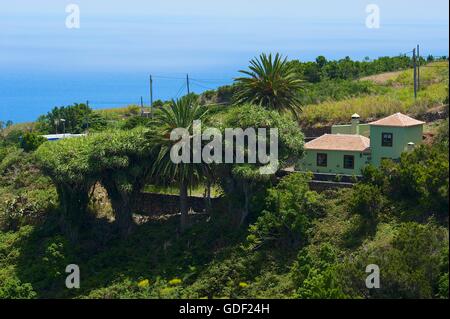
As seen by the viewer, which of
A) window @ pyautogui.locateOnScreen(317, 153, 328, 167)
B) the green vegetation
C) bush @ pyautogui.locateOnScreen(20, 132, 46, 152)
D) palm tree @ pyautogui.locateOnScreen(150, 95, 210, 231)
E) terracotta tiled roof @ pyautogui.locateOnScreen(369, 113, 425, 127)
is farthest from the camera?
bush @ pyautogui.locateOnScreen(20, 132, 46, 152)

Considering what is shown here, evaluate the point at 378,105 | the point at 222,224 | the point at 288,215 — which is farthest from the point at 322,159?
the point at 378,105

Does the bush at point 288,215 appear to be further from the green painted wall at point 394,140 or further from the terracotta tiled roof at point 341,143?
the green painted wall at point 394,140

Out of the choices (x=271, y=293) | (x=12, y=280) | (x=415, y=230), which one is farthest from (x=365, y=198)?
(x=12, y=280)

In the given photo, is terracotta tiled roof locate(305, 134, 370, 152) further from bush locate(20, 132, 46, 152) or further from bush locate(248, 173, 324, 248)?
bush locate(20, 132, 46, 152)

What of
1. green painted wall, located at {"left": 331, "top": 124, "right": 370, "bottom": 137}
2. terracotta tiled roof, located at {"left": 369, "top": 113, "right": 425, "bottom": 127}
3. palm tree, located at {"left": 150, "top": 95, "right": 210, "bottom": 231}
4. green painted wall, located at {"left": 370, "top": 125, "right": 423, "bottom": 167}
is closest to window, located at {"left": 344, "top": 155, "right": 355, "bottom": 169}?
green painted wall, located at {"left": 370, "top": 125, "right": 423, "bottom": 167}

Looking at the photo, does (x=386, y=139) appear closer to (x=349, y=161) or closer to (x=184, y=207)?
(x=349, y=161)

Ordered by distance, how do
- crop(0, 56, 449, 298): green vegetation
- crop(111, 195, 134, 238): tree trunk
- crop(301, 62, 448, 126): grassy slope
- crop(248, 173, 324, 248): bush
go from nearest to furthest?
crop(0, 56, 449, 298): green vegetation, crop(248, 173, 324, 248): bush, crop(111, 195, 134, 238): tree trunk, crop(301, 62, 448, 126): grassy slope

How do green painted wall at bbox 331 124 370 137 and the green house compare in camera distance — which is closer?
the green house
